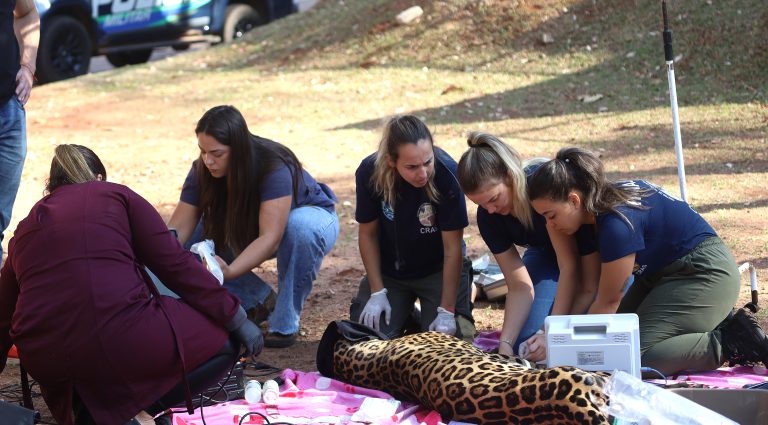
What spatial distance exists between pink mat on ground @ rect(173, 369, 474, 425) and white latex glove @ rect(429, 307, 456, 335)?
0.54 metres

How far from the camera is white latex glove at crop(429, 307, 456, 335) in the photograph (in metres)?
4.74

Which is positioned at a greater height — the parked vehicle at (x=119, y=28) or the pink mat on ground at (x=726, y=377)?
the parked vehicle at (x=119, y=28)

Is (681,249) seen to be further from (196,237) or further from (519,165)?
(196,237)

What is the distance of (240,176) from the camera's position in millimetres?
4922

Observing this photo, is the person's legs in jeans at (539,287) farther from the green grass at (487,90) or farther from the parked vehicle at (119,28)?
the parked vehicle at (119,28)

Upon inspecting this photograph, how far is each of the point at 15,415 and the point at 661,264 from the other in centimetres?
248

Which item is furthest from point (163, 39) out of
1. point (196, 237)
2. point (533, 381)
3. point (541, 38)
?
point (533, 381)

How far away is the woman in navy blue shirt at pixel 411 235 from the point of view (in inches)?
181

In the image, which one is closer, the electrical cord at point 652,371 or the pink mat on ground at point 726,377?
the electrical cord at point 652,371

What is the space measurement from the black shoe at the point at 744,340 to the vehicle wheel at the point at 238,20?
11814mm

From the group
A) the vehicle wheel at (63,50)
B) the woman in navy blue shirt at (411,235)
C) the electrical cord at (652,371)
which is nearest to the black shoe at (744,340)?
the electrical cord at (652,371)

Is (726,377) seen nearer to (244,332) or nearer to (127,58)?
(244,332)

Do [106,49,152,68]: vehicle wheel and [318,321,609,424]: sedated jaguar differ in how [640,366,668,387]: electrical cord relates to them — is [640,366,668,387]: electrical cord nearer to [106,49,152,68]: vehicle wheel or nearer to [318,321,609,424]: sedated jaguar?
[318,321,609,424]: sedated jaguar

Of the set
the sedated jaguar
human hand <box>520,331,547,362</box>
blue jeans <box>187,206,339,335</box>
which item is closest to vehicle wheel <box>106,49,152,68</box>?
blue jeans <box>187,206,339,335</box>
